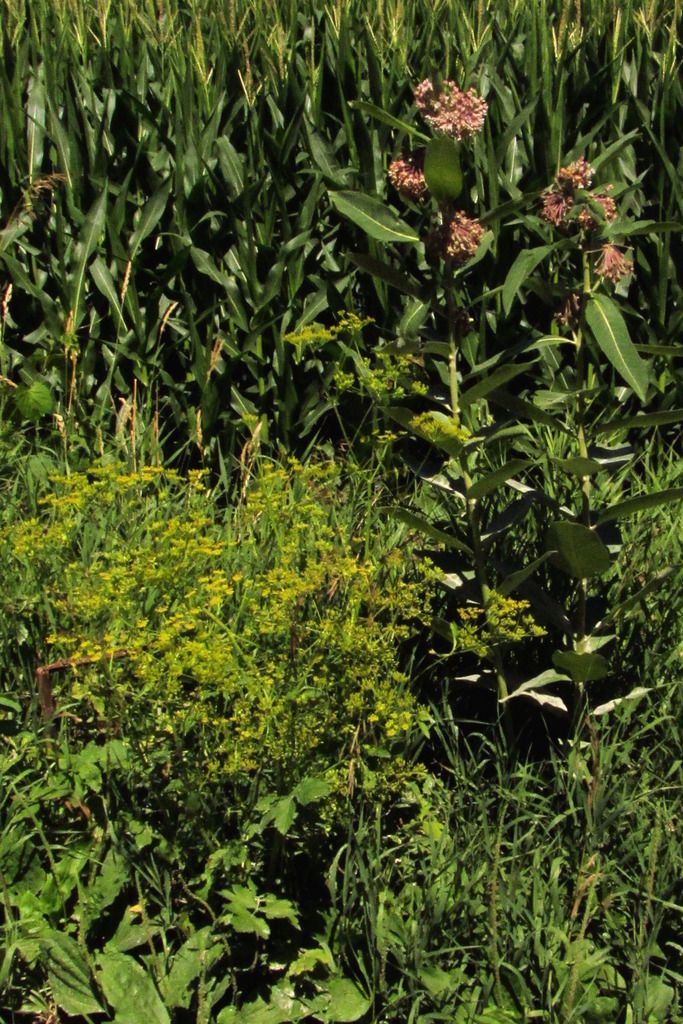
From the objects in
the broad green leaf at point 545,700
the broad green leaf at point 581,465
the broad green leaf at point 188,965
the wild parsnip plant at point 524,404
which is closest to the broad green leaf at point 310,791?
the broad green leaf at point 188,965

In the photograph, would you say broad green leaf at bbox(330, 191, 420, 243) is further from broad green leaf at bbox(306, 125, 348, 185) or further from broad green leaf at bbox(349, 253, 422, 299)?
broad green leaf at bbox(306, 125, 348, 185)

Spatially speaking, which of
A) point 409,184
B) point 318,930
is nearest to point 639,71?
point 409,184

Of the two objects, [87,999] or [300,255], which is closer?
[87,999]

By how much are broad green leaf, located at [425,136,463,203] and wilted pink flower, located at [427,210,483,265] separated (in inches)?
2.8

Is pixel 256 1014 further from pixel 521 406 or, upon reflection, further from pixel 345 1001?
pixel 521 406

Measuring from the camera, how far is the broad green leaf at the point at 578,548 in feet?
9.46

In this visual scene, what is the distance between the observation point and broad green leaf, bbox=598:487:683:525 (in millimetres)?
2859

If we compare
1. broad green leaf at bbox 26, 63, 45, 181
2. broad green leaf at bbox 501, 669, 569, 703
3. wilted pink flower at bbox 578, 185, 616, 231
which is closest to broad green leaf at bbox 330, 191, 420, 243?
wilted pink flower at bbox 578, 185, 616, 231

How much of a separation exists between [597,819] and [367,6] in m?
4.29

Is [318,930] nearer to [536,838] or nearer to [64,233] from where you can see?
[536,838]

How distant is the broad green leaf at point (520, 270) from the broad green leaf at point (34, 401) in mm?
2312

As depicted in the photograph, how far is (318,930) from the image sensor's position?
281 cm

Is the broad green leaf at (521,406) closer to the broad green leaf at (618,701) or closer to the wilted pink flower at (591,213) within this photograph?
the wilted pink flower at (591,213)

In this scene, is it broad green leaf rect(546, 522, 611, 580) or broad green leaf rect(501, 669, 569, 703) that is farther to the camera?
broad green leaf rect(501, 669, 569, 703)
